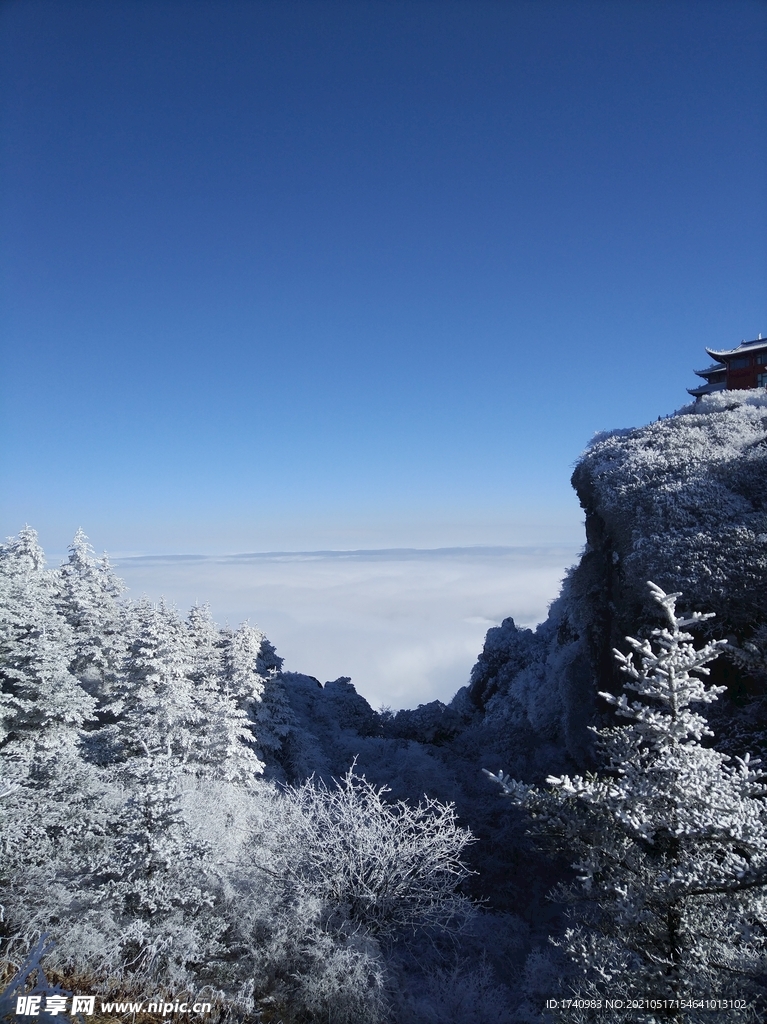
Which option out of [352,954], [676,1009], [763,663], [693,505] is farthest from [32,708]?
[693,505]

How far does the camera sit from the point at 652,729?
254 inches

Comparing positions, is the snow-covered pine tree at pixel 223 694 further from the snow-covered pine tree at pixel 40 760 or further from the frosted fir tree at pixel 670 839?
the frosted fir tree at pixel 670 839

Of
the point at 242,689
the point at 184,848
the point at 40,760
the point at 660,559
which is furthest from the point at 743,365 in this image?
the point at 40,760

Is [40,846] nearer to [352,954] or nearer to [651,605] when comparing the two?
[352,954]

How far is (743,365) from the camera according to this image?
39.0 metres

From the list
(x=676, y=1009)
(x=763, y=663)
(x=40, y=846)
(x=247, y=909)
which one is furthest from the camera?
(x=40, y=846)

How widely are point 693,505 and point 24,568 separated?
33.2 m

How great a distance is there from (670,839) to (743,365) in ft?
141

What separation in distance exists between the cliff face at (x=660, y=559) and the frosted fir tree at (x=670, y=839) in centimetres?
1165

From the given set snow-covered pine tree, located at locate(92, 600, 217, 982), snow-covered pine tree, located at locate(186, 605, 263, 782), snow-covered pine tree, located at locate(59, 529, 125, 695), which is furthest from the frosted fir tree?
snow-covered pine tree, located at locate(59, 529, 125, 695)

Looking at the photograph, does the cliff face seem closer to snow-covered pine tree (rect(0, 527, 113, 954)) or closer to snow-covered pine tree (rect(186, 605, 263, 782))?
snow-covered pine tree (rect(186, 605, 263, 782))

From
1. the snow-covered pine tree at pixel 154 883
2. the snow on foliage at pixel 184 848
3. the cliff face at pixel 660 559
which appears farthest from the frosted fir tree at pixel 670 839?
the cliff face at pixel 660 559

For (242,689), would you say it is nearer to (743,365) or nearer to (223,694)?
(223,694)

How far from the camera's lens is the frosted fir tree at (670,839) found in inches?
238
